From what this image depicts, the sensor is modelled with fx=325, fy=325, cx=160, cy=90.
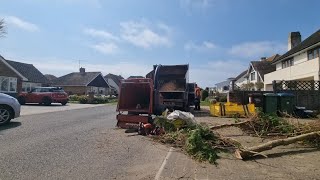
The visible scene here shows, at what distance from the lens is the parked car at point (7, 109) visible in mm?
13352

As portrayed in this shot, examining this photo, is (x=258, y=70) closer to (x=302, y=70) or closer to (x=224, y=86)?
(x=302, y=70)

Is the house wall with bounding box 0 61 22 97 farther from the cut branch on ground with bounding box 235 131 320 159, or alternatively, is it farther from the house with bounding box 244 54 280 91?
the cut branch on ground with bounding box 235 131 320 159

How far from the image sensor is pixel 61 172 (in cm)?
633

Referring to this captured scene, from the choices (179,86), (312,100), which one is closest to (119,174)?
(179,86)

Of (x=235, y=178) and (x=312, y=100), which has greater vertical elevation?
(x=312, y=100)

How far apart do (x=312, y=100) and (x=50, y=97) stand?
2362 centimetres

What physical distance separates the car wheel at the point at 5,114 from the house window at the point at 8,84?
85.3 feet

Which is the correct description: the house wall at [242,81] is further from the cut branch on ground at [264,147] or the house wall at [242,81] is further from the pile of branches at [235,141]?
the cut branch on ground at [264,147]

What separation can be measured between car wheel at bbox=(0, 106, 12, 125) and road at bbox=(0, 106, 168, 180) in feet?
5.60

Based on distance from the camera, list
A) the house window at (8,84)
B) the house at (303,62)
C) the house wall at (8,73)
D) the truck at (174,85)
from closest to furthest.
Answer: the truck at (174,85)
the house at (303,62)
the house window at (8,84)
the house wall at (8,73)

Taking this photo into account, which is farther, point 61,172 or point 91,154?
point 91,154

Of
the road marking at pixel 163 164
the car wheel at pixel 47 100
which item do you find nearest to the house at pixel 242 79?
the car wheel at pixel 47 100

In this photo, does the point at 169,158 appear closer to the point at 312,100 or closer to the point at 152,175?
the point at 152,175

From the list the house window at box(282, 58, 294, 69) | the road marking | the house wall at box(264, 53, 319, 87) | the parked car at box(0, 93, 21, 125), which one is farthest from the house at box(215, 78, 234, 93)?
the road marking
